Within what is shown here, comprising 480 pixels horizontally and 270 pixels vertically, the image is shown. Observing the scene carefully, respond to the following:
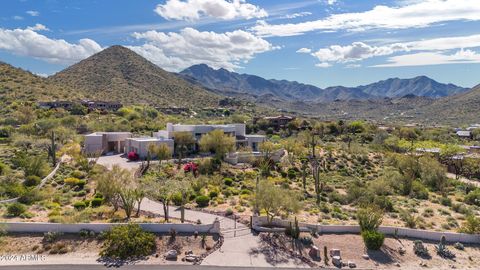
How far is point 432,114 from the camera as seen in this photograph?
197 metres

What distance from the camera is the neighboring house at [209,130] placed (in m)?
63.0

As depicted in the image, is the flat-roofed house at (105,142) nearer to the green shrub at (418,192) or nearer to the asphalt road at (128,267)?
the asphalt road at (128,267)

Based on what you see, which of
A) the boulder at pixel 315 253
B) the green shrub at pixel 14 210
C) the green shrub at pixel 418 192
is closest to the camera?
the boulder at pixel 315 253

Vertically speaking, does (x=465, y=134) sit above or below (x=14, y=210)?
above

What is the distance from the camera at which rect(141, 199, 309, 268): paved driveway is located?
23672mm

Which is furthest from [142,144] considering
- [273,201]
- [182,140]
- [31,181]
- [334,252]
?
[334,252]

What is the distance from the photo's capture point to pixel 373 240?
26.0 m

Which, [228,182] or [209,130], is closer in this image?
[228,182]

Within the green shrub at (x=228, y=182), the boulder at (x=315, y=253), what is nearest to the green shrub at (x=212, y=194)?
the green shrub at (x=228, y=182)

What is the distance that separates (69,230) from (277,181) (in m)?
26.8

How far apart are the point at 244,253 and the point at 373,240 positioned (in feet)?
29.8

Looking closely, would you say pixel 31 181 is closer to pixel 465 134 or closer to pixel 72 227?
pixel 72 227

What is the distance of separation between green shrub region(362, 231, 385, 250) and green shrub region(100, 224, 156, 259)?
48.3ft

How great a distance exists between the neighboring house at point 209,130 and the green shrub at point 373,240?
39.9m
